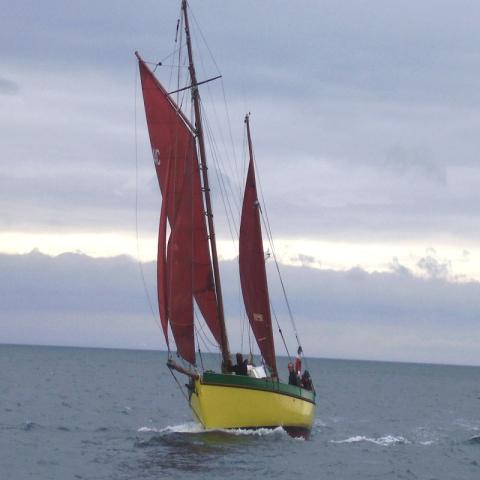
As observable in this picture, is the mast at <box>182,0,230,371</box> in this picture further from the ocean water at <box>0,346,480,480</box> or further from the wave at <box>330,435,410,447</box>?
the wave at <box>330,435,410,447</box>

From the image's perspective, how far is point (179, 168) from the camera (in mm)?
50469

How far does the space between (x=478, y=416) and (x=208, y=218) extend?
4460cm

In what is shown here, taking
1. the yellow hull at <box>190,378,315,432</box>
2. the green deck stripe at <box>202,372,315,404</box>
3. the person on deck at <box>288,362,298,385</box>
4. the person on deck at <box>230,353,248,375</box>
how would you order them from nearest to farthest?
the green deck stripe at <box>202,372,315,404</box> → the yellow hull at <box>190,378,315,432</box> → the person on deck at <box>230,353,248,375</box> → the person on deck at <box>288,362,298,385</box>

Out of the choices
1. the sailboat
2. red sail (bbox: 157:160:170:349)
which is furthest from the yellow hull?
red sail (bbox: 157:160:170:349)

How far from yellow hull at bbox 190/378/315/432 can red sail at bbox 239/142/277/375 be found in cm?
322

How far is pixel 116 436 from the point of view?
55.2 meters

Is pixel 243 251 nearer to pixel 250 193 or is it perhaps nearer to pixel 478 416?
pixel 250 193

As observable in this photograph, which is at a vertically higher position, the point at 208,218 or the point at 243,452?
the point at 208,218

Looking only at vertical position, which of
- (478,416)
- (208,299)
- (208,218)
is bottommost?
(478,416)

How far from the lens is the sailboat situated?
47.5 m

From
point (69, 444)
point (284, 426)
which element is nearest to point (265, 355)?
point (284, 426)

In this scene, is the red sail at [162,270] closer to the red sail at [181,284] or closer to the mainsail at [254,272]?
the red sail at [181,284]

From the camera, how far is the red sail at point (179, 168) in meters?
50.0

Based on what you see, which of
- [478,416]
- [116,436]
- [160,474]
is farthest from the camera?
[478,416]
